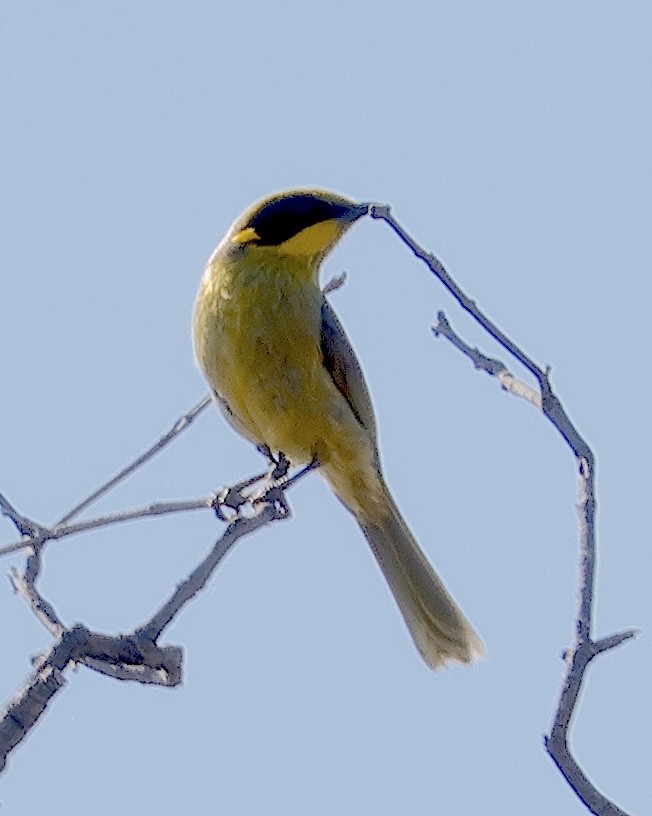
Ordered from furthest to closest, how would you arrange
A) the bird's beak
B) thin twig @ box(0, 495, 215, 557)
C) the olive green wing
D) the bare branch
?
the bird's beak → the olive green wing → thin twig @ box(0, 495, 215, 557) → the bare branch

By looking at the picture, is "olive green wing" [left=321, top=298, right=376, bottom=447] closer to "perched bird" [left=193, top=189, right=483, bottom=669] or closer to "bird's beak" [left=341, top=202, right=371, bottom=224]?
"perched bird" [left=193, top=189, right=483, bottom=669]

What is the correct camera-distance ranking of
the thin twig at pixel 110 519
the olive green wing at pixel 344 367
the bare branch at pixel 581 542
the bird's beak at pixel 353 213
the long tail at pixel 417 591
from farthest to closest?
the long tail at pixel 417 591 < the bird's beak at pixel 353 213 < the olive green wing at pixel 344 367 < the thin twig at pixel 110 519 < the bare branch at pixel 581 542

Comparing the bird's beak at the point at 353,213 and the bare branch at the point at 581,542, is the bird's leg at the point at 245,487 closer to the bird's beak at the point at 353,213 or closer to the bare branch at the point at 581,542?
the bird's beak at the point at 353,213

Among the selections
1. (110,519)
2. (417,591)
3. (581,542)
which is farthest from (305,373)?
(581,542)

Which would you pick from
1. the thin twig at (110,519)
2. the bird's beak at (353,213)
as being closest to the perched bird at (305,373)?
the bird's beak at (353,213)

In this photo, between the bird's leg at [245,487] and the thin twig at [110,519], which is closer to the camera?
the thin twig at [110,519]

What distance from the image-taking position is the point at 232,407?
20.2 ft

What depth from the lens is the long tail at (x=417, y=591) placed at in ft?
22.5

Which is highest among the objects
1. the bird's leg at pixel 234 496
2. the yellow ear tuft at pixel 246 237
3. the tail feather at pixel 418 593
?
the yellow ear tuft at pixel 246 237

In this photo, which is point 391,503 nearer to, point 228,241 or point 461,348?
point 228,241

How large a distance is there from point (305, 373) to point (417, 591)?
1.40 meters

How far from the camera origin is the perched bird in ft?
20.0

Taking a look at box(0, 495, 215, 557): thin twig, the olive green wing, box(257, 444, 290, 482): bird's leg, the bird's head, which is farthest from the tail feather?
box(0, 495, 215, 557): thin twig

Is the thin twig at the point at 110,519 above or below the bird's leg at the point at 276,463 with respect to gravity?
below
